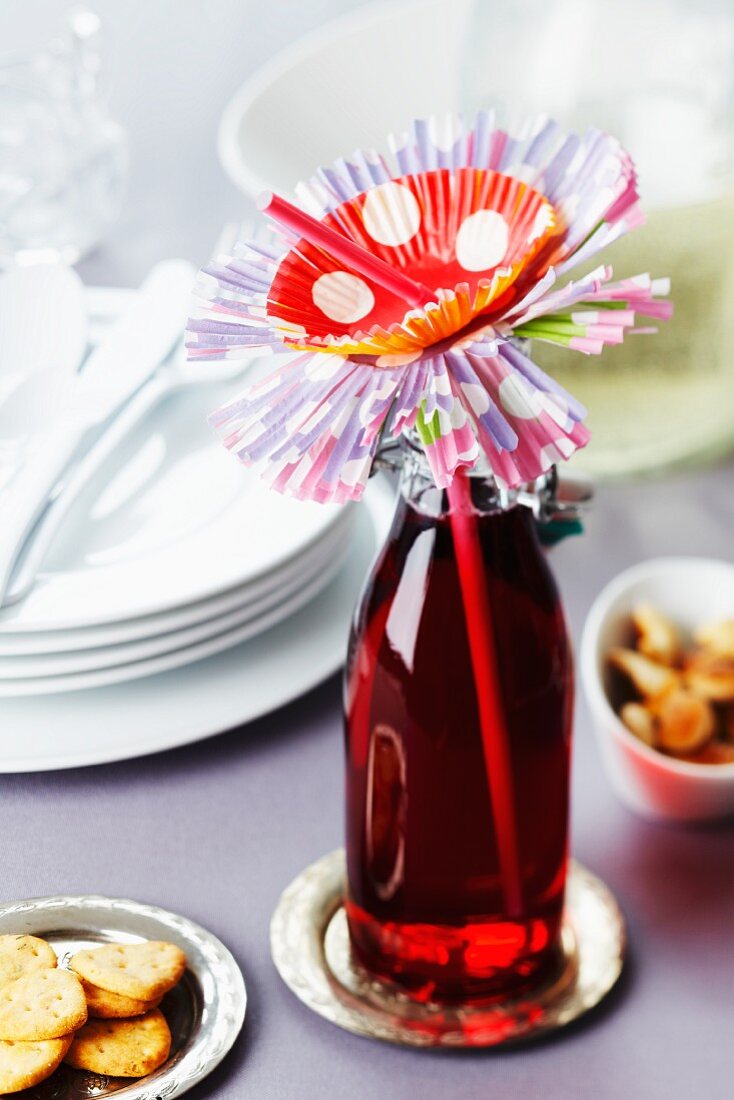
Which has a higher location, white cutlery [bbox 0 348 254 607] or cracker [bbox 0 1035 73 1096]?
white cutlery [bbox 0 348 254 607]

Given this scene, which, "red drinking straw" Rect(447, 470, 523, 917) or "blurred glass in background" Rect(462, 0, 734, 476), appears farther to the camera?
"blurred glass in background" Rect(462, 0, 734, 476)

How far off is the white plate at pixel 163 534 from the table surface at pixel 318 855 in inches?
2.4

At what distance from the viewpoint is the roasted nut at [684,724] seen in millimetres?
520

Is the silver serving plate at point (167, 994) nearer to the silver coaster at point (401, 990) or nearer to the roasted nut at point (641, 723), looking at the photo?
the silver coaster at point (401, 990)

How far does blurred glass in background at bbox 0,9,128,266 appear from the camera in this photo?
0.86 metres

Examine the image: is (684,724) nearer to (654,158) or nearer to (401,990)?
(401,990)

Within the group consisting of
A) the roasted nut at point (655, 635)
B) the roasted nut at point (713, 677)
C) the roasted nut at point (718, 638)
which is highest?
the roasted nut at point (655, 635)

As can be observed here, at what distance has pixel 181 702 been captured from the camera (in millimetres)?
533

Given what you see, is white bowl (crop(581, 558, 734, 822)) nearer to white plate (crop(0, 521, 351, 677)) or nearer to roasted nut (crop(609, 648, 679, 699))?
roasted nut (crop(609, 648, 679, 699))

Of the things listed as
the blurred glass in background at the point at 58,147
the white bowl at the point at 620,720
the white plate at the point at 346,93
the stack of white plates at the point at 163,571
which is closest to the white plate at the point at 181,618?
the stack of white plates at the point at 163,571

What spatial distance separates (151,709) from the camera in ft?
1.74

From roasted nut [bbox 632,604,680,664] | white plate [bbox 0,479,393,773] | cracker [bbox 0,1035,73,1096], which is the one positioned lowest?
roasted nut [bbox 632,604,680,664]

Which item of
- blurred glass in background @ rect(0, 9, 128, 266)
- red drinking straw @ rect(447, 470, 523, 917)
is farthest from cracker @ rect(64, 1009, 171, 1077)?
blurred glass in background @ rect(0, 9, 128, 266)

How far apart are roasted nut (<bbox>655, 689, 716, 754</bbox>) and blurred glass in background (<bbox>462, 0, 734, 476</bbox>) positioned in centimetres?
22
